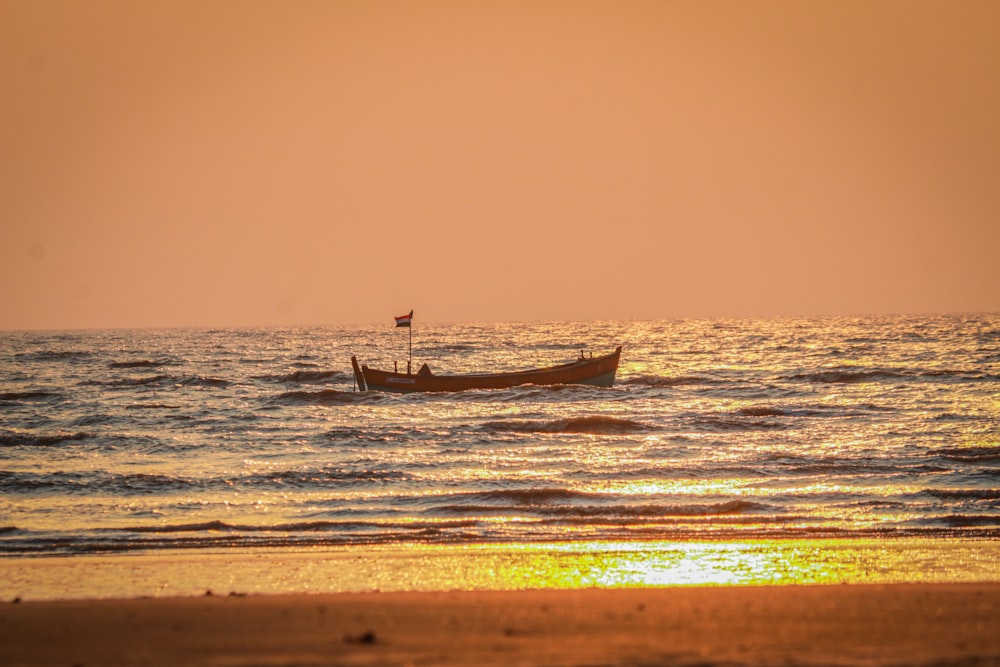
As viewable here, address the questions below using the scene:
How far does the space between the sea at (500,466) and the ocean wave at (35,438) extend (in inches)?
5.3

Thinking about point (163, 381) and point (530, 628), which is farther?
point (163, 381)

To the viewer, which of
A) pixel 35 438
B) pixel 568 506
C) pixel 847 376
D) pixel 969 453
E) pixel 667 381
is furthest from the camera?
pixel 667 381

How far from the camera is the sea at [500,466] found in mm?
17672

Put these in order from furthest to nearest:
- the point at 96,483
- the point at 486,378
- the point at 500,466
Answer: the point at 486,378
the point at 500,466
the point at 96,483

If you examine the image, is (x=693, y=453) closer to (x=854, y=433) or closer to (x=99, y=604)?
(x=854, y=433)

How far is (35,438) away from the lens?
33500 millimetres

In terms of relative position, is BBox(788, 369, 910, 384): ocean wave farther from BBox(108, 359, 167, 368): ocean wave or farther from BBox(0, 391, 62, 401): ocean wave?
BBox(108, 359, 167, 368): ocean wave

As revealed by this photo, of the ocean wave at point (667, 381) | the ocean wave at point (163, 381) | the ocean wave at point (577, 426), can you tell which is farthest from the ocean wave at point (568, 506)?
the ocean wave at point (163, 381)

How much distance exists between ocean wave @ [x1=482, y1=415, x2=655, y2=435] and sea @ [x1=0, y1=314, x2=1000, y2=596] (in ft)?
0.44

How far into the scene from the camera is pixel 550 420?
39.5 metres

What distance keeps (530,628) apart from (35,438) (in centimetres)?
2776

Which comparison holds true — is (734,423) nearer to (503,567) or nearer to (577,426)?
(577,426)

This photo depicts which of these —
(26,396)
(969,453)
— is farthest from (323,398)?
(969,453)

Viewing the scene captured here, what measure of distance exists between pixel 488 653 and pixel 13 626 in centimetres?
458
